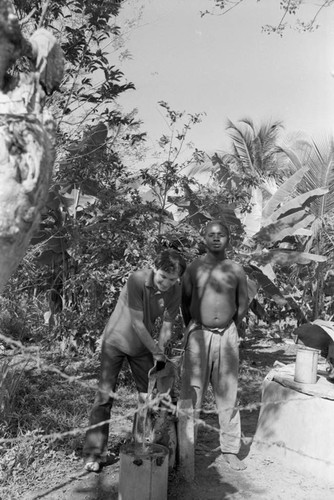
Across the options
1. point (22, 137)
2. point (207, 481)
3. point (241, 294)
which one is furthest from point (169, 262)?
point (22, 137)

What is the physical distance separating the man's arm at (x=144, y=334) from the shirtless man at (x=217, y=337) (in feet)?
2.04

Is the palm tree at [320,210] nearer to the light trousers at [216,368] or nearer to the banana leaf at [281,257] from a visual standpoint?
the banana leaf at [281,257]

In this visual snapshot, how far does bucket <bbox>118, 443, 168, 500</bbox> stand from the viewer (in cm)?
333

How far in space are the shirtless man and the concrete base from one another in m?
0.39

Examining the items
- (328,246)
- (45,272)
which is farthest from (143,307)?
(328,246)

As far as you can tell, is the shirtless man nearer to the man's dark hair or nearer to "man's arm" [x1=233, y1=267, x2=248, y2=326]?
"man's arm" [x1=233, y1=267, x2=248, y2=326]

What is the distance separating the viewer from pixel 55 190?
6.49 metres

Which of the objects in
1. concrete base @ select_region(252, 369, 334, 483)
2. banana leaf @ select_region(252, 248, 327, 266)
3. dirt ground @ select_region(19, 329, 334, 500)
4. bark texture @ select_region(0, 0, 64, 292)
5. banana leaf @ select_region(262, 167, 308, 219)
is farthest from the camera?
banana leaf @ select_region(262, 167, 308, 219)

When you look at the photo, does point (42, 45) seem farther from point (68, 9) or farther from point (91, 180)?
point (91, 180)

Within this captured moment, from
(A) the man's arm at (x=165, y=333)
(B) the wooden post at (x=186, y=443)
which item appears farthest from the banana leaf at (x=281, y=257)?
(B) the wooden post at (x=186, y=443)

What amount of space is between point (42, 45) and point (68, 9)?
3615 mm

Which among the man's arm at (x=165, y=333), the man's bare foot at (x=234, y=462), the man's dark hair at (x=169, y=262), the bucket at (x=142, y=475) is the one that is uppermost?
the man's dark hair at (x=169, y=262)

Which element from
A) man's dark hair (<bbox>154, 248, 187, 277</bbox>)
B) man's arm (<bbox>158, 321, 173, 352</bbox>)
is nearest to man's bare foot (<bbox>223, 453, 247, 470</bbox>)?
man's arm (<bbox>158, 321, 173, 352</bbox>)

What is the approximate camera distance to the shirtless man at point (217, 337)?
14.4ft
